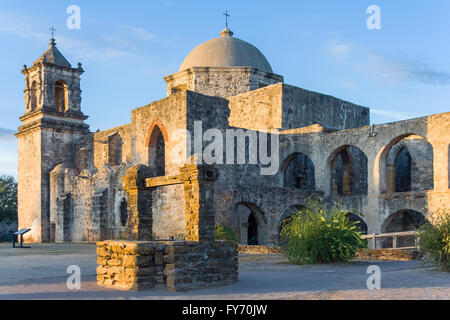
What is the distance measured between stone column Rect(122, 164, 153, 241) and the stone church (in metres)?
6.82

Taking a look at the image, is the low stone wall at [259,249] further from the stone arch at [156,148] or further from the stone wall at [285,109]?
the stone wall at [285,109]

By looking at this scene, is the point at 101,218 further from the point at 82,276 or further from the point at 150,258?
the point at 150,258

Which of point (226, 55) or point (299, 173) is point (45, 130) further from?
point (299, 173)

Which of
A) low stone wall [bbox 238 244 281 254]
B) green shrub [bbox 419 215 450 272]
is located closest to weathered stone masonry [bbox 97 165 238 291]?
green shrub [bbox 419 215 450 272]

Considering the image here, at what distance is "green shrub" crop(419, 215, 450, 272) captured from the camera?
355 inches

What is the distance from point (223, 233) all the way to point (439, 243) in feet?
24.5

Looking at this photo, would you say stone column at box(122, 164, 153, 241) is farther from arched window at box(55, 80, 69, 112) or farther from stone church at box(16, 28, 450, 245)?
arched window at box(55, 80, 69, 112)

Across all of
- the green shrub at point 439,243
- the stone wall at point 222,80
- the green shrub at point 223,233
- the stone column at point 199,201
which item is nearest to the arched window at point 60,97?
the stone wall at point 222,80

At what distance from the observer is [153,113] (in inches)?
738

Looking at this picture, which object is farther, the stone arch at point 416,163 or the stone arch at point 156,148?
the stone arch at point 416,163

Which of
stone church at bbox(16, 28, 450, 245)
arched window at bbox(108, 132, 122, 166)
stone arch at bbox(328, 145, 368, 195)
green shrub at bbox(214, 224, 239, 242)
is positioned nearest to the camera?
green shrub at bbox(214, 224, 239, 242)

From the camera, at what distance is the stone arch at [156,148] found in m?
18.8

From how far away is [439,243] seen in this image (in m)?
9.21

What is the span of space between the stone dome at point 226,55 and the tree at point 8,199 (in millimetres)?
16884
